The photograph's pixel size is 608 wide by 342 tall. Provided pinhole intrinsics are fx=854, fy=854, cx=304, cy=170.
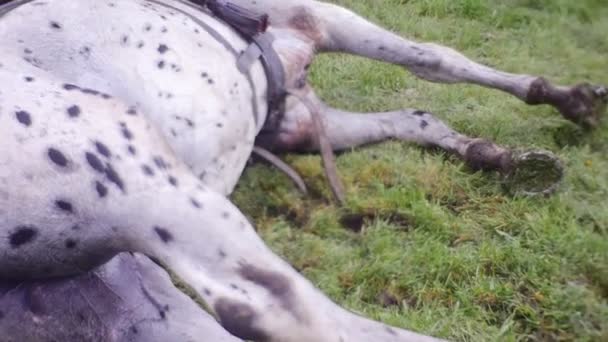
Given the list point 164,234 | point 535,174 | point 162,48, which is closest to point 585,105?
point 535,174

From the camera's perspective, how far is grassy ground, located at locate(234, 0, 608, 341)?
8.09 ft

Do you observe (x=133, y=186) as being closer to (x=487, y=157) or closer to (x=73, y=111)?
(x=73, y=111)

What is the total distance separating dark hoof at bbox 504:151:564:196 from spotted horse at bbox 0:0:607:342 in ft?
3.13

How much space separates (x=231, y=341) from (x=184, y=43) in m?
0.92

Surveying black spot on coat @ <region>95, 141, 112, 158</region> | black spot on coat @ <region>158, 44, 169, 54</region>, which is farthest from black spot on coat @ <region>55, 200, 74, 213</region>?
black spot on coat @ <region>158, 44, 169, 54</region>

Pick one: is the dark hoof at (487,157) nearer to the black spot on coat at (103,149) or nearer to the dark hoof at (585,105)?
the dark hoof at (585,105)

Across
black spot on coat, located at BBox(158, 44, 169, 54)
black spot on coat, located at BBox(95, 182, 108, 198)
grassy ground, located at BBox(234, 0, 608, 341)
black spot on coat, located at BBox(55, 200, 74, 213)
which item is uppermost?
black spot on coat, located at BBox(158, 44, 169, 54)

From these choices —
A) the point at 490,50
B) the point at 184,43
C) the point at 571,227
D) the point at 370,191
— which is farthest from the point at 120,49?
the point at 490,50

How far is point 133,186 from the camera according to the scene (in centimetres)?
190

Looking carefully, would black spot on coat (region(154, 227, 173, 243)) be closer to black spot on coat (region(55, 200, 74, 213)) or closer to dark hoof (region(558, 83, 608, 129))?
black spot on coat (region(55, 200, 74, 213))

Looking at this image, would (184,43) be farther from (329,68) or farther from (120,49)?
(329,68)

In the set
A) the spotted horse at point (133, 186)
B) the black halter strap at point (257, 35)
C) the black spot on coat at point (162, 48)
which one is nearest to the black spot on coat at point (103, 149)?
the spotted horse at point (133, 186)

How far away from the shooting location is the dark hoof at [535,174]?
2.96 metres

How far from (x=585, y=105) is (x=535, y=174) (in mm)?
468
